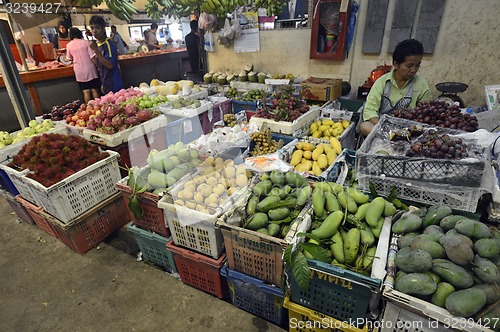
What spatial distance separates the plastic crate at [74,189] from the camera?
7.83ft

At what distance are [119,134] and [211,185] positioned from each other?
156 cm

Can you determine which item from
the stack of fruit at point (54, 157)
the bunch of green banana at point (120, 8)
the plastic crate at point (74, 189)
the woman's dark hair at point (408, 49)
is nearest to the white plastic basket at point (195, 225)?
the plastic crate at point (74, 189)

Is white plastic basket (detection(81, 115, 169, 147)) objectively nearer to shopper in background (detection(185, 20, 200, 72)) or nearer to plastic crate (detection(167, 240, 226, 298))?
plastic crate (detection(167, 240, 226, 298))

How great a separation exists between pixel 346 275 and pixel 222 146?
5.56 ft

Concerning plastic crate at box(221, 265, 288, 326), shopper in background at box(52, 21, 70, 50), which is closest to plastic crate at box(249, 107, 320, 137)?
plastic crate at box(221, 265, 288, 326)

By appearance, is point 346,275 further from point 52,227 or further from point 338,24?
point 338,24

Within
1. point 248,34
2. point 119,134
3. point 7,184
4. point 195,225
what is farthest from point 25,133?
point 248,34

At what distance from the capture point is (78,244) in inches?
103

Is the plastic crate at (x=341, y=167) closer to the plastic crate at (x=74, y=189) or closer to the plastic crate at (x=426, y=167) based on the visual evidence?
the plastic crate at (x=426, y=167)

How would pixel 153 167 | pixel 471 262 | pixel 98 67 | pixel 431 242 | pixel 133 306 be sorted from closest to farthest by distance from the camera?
1. pixel 471 262
2. pixel 431 242
3. pixel 133 306
4. pixel 153 167
5. pixel 98 67

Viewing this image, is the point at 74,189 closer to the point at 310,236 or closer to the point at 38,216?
the point at 38,216

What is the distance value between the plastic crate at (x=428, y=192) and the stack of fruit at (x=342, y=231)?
0.23m

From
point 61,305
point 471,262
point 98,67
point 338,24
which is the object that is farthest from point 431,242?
point 98,67

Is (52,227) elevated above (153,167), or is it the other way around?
(153,167)
